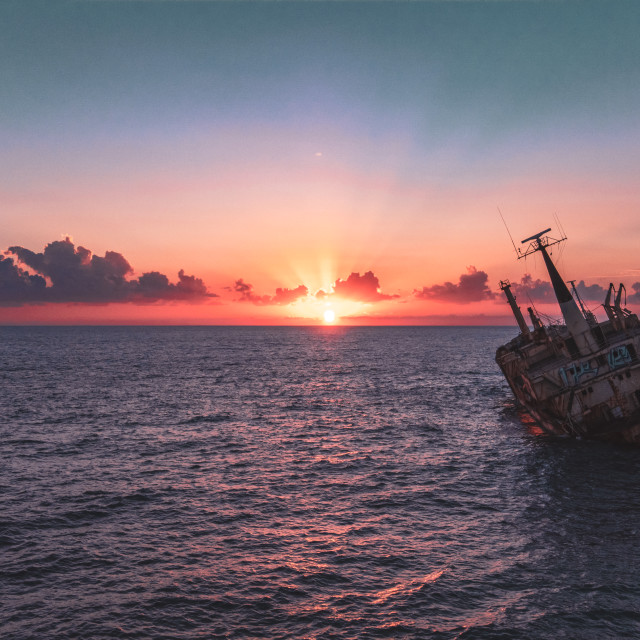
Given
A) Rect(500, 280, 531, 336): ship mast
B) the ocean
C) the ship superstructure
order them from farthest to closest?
1. Rect(500, 280, 531, 336): ship mast
2. the ship superstructure
3. the ocean

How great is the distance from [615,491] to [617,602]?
1533 centimetres

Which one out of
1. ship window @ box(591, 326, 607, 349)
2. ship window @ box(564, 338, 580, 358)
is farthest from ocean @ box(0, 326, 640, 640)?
ship window @ box(591, 326, 607, 349)

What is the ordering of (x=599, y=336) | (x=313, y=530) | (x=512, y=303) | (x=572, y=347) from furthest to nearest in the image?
1. (x=512, y=303)
2. (x=572, y=347)
3. (x=599, y=336)
4. (x=313, y=530)

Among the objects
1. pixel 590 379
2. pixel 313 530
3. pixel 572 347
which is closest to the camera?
pixel 313 530

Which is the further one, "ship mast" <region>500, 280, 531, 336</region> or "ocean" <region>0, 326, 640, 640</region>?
"ship mast" <region>500, 280, 531, 336</region>

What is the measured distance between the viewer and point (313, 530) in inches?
1133

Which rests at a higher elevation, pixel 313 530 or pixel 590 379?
pixel 590 379

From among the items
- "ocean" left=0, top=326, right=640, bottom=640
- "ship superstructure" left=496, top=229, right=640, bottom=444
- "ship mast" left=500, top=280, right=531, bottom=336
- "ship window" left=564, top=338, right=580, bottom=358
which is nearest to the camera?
"ocean" left=0, top=326, right=640, bottom=640

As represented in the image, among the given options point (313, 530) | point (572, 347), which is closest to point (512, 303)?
point (572, 347)

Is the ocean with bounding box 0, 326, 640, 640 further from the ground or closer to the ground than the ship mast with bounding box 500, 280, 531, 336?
closer to the ground

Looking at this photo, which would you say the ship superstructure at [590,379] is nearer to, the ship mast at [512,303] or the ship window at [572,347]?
the ship window at [572,347]

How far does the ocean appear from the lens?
67.0 feet

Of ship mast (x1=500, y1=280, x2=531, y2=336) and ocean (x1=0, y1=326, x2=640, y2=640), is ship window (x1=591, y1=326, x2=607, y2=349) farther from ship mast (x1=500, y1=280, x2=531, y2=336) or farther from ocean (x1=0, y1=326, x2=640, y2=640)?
ship mast (x1=500, y1=280, x2=531, y2=336)

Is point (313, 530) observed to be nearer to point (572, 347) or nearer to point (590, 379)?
point (590, 379)
